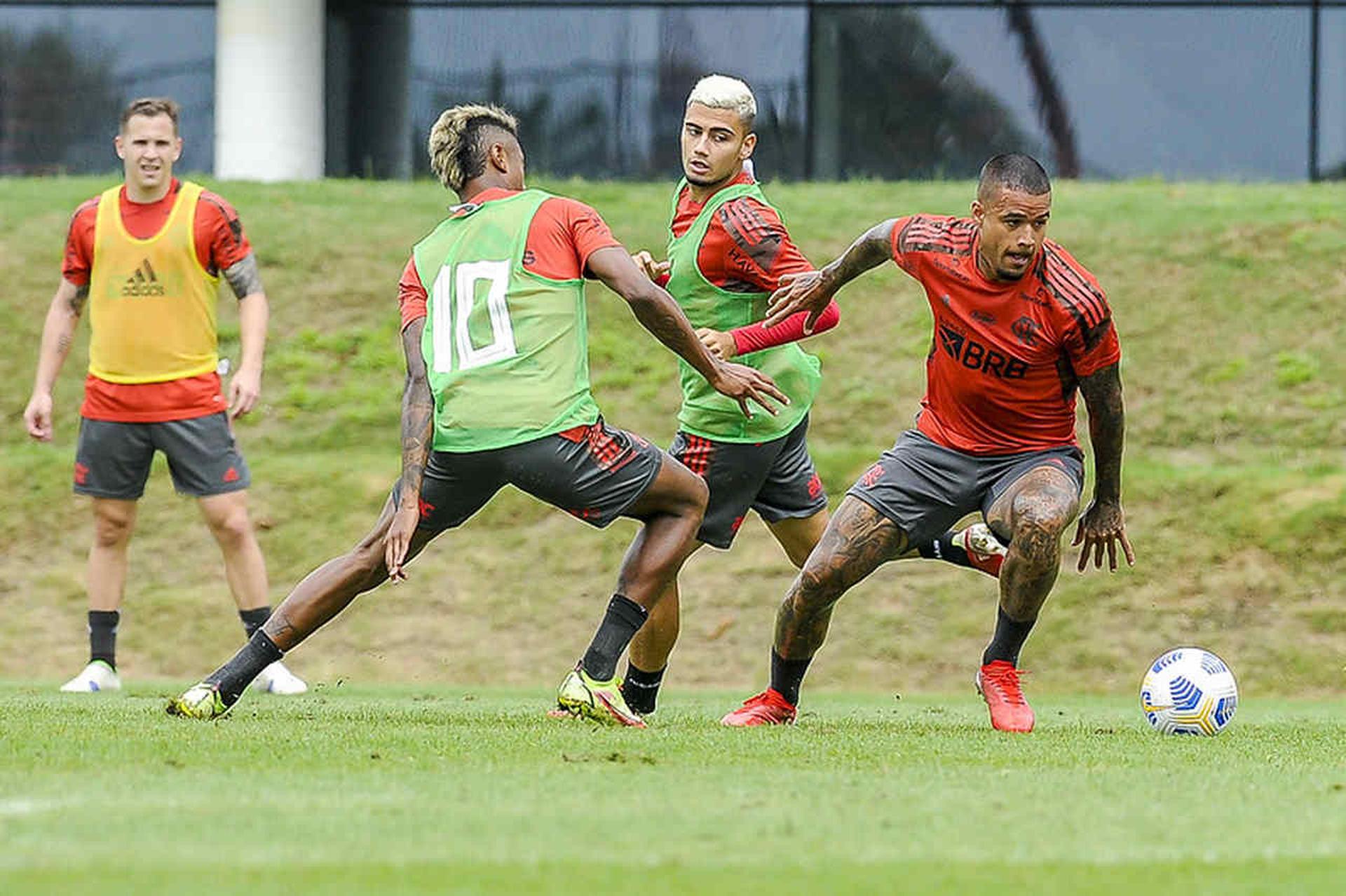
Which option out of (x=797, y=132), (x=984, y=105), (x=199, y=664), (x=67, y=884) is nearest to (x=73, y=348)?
(x=199, y=664)

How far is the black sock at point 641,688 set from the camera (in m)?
8.40

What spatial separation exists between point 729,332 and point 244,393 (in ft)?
9.75

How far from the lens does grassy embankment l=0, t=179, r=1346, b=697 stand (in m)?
13.0

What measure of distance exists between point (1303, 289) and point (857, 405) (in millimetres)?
4084

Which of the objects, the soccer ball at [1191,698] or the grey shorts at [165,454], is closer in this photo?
the soccer ball at [1191,698]

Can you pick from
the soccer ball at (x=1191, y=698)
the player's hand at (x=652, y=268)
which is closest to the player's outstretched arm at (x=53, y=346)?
the player's hand at (x=652, y=268)

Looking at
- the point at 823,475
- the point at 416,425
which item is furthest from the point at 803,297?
the point at 823,475

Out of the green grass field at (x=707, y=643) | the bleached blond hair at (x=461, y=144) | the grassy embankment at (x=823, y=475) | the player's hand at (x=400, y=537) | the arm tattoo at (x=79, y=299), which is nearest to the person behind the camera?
the green grass field at (x=707, y=643)

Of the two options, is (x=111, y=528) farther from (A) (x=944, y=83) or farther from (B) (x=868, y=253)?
(A) (x=944, y=83)

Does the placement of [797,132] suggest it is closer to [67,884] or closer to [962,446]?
[962,446]

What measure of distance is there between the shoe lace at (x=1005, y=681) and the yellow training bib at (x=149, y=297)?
4381 millimetres

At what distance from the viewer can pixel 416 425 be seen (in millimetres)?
7062

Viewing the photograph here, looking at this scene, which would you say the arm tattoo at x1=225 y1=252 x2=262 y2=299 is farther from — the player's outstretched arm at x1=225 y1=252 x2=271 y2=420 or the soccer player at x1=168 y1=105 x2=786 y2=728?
the soccer player at x1=168 y1=105 x2=786 y2=728

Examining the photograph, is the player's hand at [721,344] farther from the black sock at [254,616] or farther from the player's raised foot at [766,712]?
the black sock at [254,616]
